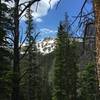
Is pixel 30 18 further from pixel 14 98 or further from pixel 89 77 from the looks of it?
pixel 14 98

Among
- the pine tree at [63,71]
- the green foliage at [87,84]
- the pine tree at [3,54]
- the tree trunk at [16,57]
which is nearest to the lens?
the tree trunk at [16,57]

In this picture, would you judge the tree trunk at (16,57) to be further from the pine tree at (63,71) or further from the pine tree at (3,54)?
the pine tree at (63,71)

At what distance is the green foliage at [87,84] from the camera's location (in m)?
74.9

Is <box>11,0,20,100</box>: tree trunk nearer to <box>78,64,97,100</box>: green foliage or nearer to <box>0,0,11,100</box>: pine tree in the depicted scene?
<box>0,0,11,100</box>: pine tree

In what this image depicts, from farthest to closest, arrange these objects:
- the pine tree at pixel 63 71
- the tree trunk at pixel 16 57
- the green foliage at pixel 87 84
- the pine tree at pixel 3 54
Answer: the green foliage at pixel 87 84 → the pine tree at pixel 63 71 → the pine tree at pixel 3 54 → the tree trunk at pixel 16 57

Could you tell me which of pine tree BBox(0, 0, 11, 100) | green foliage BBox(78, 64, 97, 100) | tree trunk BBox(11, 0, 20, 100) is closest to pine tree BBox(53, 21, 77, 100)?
green foliage BBox(78, 64, 97, 100)

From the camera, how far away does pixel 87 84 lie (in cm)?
7794

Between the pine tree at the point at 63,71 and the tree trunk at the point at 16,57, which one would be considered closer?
the tree trunk at the point at 16,57

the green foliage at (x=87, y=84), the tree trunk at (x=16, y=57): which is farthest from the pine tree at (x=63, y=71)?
the tree trunk at (x=16, y=57)

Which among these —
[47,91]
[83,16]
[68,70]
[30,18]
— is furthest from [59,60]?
[83,16]

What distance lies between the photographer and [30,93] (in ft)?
262

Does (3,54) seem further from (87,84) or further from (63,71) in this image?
(87,84)

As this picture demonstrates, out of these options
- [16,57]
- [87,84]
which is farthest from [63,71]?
[16,57]

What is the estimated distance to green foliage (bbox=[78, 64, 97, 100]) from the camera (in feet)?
246
